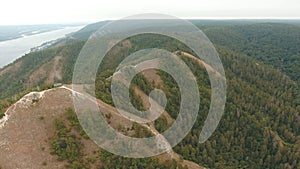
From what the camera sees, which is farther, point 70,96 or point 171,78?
point 171,78

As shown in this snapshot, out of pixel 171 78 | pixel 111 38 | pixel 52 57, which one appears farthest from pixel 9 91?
pixel 171 78

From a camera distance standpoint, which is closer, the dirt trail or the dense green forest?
the dense green forest

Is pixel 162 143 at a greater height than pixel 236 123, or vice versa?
pixel 162 143

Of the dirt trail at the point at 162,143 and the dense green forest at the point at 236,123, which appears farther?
the dirt trail at the point at 162,143

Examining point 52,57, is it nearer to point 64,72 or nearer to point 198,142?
point 64,72

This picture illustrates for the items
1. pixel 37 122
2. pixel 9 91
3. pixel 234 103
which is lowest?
pixel 9 91

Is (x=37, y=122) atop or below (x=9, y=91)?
atop

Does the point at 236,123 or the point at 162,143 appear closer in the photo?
the point at 162,143

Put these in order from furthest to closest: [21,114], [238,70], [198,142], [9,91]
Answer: [9,91] → [238,70] → [198,142] → [21,114]

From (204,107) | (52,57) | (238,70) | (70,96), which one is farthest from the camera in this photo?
(52,57)
